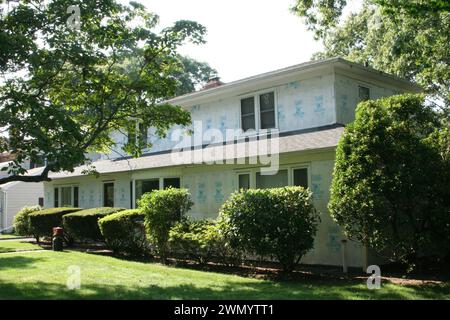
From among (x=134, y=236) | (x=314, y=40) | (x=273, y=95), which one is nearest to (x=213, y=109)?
(x=273, y=95)

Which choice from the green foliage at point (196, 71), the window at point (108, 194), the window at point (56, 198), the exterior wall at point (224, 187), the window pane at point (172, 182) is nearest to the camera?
the exterior wall at point (224, 187)

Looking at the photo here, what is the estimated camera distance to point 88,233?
708 inches

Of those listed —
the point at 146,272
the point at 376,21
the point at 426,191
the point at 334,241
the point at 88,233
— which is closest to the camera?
the point at 426,191

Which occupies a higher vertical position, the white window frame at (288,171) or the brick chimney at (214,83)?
the brick chimney at (214,83)

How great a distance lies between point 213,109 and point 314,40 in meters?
4.80

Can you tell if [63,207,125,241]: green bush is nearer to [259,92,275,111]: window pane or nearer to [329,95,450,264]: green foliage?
[259,92,275,111]: window pane

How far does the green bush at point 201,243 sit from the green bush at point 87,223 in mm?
5000

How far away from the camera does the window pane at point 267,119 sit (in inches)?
644

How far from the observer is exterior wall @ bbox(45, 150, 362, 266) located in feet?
42.1

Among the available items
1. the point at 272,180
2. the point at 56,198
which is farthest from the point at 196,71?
the point at 272,180

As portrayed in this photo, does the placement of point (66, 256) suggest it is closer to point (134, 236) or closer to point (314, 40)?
point (134, 236)

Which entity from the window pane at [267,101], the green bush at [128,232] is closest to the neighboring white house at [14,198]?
the green bush at [128,232]

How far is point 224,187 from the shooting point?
16.0 metres

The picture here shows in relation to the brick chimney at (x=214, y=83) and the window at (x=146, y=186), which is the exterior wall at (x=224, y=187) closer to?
the window at (x=146, y=186)
